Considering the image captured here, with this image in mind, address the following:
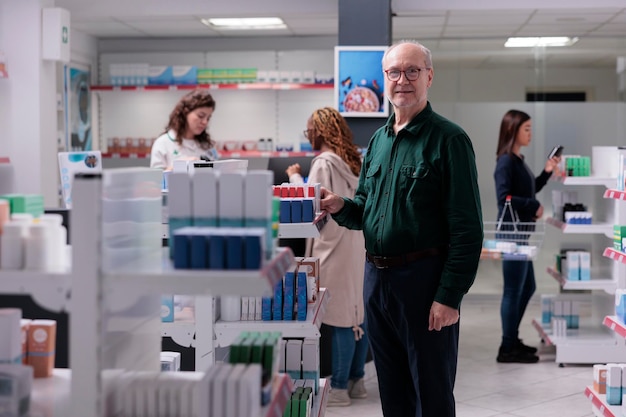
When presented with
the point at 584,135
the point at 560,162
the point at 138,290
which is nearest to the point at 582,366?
the point at 560,162

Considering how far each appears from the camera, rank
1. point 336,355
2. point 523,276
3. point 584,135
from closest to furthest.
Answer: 1. point 336,355
2. point 523,276
3. point 584,135

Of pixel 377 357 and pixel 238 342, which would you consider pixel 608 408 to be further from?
pixel 238 342

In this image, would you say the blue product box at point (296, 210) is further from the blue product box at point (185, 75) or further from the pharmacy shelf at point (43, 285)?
the blue product box at point (185, 75)

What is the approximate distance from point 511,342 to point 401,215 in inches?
147

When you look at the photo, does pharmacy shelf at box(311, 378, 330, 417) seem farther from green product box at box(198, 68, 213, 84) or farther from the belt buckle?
green product box at box(198, 68, 213, 84)

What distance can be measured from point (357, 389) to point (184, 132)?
2115mm

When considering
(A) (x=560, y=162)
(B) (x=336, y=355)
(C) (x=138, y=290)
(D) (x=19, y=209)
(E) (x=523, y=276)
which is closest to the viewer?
(C) (x=138, y=290)

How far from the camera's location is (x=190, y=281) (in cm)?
227

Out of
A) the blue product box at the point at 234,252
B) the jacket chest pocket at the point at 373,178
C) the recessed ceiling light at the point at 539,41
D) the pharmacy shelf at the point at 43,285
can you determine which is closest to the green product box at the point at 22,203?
the pharmacy shelf at the point at 43,285

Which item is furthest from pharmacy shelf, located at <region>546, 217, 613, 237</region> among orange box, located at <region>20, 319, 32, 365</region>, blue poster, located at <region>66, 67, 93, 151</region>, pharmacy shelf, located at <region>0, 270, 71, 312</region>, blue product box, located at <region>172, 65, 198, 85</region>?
blue poster, located at <region>66, 67, 93, 151</region>

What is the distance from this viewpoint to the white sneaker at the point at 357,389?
229 inches

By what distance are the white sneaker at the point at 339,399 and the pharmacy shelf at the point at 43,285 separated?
3502mm

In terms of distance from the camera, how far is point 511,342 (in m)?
6.91

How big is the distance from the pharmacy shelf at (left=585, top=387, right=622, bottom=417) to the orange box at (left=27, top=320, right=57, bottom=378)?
126 inches
